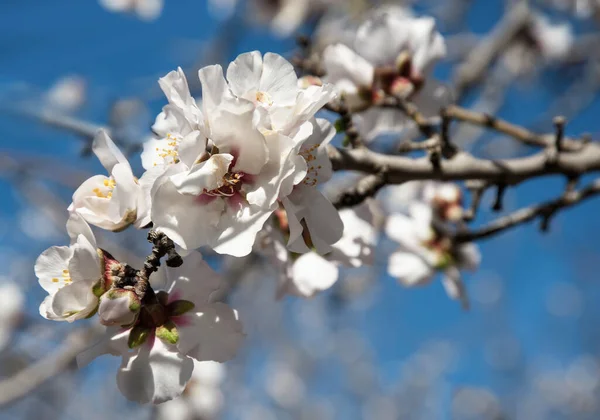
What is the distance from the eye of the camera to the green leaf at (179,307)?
807 millimetres

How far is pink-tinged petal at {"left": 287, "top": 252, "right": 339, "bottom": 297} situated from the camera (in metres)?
1.03

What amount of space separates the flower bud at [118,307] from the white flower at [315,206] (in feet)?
0.69

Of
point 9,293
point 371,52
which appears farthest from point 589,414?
point 371,52

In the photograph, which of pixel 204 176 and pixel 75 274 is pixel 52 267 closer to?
pixel 75 274

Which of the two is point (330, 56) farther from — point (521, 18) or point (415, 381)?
point (415, 381)

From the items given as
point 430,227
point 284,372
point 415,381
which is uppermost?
point 430,227

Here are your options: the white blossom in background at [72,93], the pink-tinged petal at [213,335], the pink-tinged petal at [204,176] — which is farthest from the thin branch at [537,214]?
the white blossom in background at [72,93]

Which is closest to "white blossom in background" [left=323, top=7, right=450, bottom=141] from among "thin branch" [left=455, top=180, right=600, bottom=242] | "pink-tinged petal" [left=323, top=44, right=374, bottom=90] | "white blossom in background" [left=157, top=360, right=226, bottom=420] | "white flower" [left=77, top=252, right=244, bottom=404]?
"pink-tinged petal" [left=323, top=44, right=374, bottom=90]

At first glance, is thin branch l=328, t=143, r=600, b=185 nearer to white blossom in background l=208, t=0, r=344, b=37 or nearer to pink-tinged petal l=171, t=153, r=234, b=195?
pink-tinged petal l=171, t=153, r=234, b=195

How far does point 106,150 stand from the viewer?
0.77 m

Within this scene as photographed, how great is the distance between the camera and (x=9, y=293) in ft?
10.5

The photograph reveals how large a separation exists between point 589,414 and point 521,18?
25.4 ft

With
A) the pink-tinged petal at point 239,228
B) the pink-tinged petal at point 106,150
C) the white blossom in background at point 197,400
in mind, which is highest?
the pink-tinged petal at point 239,228

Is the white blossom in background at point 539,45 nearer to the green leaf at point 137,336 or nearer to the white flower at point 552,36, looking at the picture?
the white flower at point 552,36
